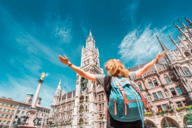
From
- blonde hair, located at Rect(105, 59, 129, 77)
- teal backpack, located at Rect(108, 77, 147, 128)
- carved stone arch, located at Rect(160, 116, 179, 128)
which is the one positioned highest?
blonde hair, located at Rect(105, 59, 129, 77)

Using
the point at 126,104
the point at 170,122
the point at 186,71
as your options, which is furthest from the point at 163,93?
the point at 126,104

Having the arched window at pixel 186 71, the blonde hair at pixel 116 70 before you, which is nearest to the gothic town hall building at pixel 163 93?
the arched window at pixel 186 71

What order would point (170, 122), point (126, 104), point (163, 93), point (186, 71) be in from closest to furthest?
point (126, 104), point (170, 122), point (186, 71), point (163, 93)

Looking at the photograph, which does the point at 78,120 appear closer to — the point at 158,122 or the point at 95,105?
the point at 95,105

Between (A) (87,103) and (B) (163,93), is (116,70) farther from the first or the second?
(A) (87,103)

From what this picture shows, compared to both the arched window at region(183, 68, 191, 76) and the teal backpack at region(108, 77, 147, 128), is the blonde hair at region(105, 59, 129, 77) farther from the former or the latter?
the arched window at region(183, 68, 191, 76)

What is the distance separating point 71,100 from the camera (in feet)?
114

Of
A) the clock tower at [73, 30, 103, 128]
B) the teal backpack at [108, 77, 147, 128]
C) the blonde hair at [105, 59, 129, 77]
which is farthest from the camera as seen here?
the clock tower at [73, 30, 103, 128]

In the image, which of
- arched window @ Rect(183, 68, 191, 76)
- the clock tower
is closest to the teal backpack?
arched window @ Rect(183, 68, 191, 76)

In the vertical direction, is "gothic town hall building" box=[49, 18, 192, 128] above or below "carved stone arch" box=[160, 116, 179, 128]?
above

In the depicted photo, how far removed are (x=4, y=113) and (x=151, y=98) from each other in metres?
60.8

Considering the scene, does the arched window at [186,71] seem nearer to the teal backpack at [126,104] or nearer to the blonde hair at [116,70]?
the blonde hair at [116,70]

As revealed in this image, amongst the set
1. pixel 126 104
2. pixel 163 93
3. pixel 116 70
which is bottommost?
pixel 126 104

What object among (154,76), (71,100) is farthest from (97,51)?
(154,76)
